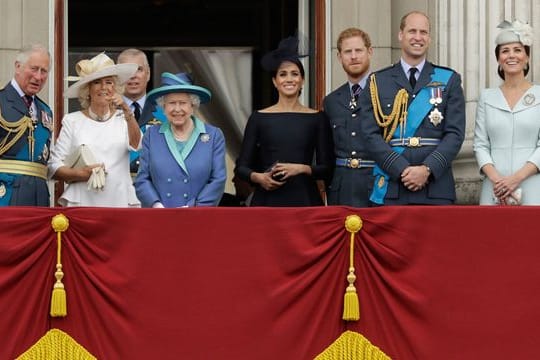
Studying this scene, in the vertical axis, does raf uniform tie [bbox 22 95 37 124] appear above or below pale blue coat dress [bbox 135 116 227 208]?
above

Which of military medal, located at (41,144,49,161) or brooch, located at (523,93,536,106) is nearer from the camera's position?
brooch, located at (523,93,536,106)

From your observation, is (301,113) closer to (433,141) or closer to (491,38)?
(433,141)

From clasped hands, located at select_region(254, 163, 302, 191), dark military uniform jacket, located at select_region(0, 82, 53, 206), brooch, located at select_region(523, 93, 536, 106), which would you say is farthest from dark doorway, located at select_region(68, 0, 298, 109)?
brooch, located at select_region(523, 93, 536, 106)

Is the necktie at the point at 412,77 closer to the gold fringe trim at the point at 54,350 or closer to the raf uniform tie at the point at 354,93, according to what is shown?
the raf uniform tie at the point at 354,93

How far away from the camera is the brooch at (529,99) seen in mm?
9562

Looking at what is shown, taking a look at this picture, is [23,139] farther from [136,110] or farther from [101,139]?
[136,110]

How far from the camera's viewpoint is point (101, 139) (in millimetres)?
9773

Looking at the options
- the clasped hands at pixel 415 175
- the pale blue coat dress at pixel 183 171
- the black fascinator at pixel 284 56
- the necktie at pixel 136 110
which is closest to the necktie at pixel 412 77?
the clasped hands at pixel 415 175

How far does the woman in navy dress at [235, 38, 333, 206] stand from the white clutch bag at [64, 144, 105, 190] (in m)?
0.86

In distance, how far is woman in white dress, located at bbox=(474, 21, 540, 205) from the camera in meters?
9.41

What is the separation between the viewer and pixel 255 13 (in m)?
16.3

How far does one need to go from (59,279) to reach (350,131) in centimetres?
220

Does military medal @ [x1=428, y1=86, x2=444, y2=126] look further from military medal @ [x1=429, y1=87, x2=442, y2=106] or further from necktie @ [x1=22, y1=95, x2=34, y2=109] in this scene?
necktie @ [x1=22, y1=95, x2=34, y2=109]

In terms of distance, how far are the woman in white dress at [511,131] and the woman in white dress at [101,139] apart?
7.01 feet
